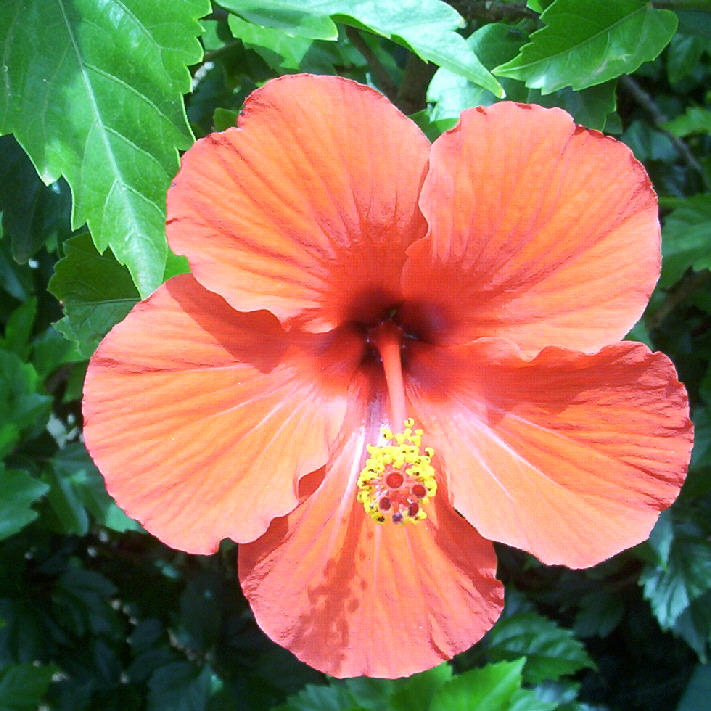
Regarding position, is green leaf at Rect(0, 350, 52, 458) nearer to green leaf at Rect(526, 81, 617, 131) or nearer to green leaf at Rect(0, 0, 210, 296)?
green leaf at Rect(0, 0, 210, 296)

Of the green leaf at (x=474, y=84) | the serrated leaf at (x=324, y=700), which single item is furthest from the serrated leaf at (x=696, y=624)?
the green leaf at (x=474, y=84)

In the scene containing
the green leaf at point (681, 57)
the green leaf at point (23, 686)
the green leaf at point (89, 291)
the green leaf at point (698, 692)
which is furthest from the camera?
the green leaf at point (698, 692)

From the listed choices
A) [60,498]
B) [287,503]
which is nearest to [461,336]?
[287,503]

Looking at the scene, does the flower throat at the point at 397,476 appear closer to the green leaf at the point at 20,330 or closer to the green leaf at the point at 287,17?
the green leaf at the point at 287,17

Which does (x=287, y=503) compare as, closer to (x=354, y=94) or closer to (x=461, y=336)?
(x=461, y=336)

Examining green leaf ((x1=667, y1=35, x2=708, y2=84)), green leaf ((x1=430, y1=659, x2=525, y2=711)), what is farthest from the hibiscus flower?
green leaf ((x1=667, y1=35, x2=708, y2=84))

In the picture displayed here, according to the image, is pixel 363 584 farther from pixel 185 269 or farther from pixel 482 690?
pixel 482 690

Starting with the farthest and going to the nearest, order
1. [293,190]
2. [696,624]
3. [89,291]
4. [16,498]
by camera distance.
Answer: [696,624] < [16,498] < [89,291] < [293,190]

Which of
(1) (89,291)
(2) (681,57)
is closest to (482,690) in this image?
(1) (89,291)
